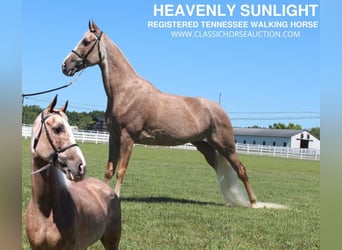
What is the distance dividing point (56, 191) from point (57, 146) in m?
0.27

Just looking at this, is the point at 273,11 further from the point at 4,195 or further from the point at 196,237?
the point at 4,195

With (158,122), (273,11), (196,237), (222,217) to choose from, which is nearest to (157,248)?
(196,237)

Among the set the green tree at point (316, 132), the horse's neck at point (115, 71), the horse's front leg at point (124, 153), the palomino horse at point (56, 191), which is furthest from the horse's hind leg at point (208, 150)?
the palomino horse at point (56, 191)

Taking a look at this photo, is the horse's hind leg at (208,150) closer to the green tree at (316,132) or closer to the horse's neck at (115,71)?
the horse's neck at (115,71)

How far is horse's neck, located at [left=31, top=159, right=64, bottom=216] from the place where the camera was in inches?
103

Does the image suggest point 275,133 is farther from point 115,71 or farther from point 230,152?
point 115,71

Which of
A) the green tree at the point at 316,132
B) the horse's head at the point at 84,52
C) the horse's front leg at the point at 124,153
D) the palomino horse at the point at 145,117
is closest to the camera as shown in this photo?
the green tree at the point at 316,132

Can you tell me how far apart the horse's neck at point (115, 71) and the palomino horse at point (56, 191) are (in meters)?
1.48

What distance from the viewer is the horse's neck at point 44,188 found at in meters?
2.60

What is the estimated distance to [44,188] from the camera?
2605 millimetres

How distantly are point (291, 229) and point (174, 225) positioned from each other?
43.8 inches

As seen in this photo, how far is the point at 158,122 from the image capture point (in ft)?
14.9

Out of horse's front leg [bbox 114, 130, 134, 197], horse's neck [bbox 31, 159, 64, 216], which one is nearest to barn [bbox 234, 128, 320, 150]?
horse's front leg [bbox 114, 130, 134, 197]

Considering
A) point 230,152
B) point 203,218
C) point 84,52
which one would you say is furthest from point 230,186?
point 84,52
